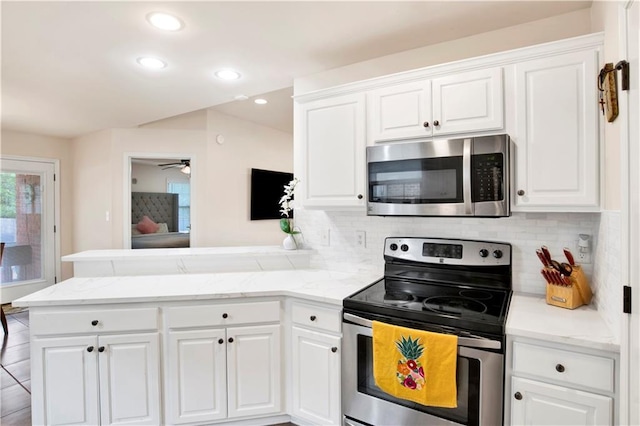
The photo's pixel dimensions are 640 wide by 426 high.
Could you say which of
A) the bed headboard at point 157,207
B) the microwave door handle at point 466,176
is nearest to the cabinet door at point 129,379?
the microwave door handle at point 466,176

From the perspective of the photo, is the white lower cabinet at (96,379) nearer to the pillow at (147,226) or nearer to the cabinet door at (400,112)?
the cabinet door at (400,112)

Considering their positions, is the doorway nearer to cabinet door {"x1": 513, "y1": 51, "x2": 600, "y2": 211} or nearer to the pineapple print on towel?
the pineapple print on towel

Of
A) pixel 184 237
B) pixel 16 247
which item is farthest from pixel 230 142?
pixel 16 247

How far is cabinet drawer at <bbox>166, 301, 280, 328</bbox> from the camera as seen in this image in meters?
1.91

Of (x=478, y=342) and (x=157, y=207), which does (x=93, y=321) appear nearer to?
(x=478, y=342)

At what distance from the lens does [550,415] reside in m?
1.36

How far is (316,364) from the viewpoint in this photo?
6.26 ft

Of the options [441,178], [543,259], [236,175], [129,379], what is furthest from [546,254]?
[236,175]

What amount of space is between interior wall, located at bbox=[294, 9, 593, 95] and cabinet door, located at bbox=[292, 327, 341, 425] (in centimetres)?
180

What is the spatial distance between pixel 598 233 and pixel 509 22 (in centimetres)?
126

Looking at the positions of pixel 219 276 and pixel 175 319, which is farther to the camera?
pixel 219 276

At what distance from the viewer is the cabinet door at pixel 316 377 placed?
1.84 m

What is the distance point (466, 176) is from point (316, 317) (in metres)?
1.11

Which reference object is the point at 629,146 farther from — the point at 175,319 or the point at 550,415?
the point at 175,319
